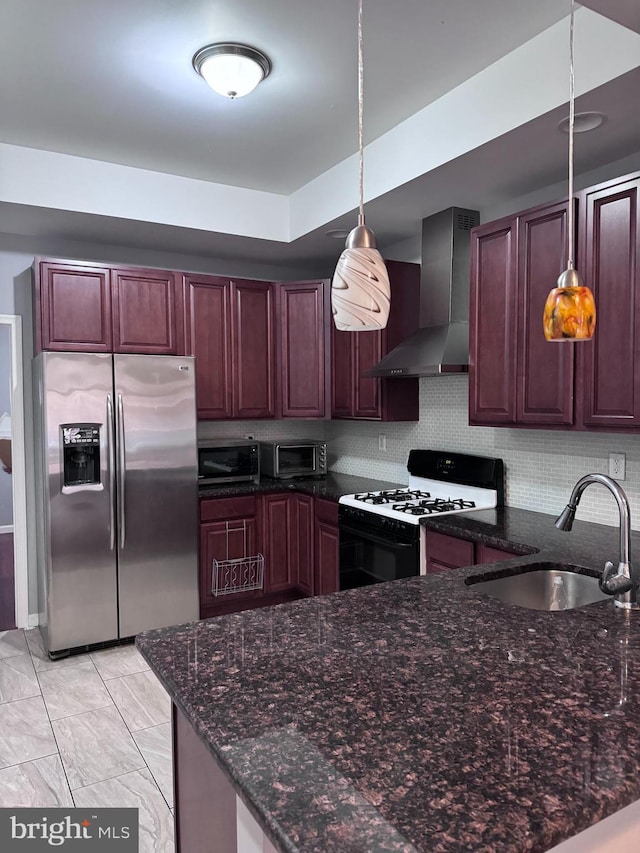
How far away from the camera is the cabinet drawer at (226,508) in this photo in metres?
3.85

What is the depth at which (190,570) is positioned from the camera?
3756 mm

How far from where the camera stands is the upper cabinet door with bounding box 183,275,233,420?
391 centimetres

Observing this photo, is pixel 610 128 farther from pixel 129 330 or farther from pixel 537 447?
pixel 129 330

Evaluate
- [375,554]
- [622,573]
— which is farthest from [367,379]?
[622,573]

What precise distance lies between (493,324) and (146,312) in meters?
2.12

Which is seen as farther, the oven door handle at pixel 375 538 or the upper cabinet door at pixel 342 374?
the upper cabinet door at pixel 342 374

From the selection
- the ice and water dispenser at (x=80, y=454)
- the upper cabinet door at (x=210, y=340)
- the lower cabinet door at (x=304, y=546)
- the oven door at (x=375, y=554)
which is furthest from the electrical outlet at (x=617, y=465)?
the ice and water dispenser at (x=80, y=454)

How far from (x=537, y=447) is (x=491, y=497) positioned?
0.39 metres

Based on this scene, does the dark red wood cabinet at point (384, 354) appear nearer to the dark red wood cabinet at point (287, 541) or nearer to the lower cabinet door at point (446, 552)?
the dark red wood cabinet at point (287, 541)

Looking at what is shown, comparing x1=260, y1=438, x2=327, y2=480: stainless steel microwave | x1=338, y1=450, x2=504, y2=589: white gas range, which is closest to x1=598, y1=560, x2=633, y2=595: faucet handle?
x1=338, y1=450, x2=504, y2=589: white gas range

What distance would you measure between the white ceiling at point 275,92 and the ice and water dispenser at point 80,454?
3.95ft

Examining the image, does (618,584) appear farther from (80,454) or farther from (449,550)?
(80,454)

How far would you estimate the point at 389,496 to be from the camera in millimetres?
3512

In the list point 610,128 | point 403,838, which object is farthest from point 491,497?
point 403,838
